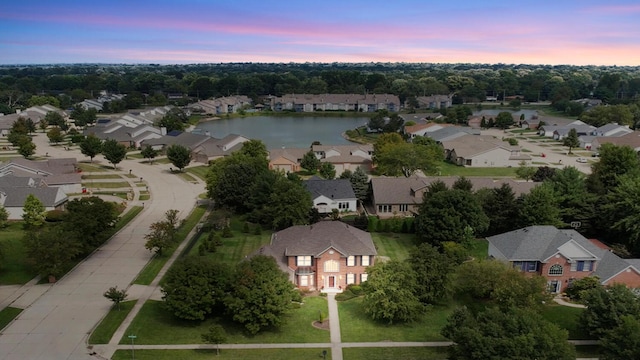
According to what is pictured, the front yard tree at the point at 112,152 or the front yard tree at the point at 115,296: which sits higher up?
the front yard tree at the point at 112,152

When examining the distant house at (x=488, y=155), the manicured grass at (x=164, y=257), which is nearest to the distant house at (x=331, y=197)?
the manicured grass at (x=164, y=257)

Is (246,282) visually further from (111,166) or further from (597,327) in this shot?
(111,166)

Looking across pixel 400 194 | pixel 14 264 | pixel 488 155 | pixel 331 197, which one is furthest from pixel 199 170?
pixel 488 155

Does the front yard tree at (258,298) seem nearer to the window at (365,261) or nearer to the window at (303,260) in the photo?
the window at (303,260)

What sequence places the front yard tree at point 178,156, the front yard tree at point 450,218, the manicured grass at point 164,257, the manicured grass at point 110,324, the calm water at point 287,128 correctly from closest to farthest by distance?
1. the manicured grass at point 110,324
2. the manicured grass at point 164,257
3. the front yard tree at point 450,218
4. the front yard tree at point 178,156
5. the calm water at point 287,128

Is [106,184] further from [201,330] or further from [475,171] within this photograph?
[475,171]
